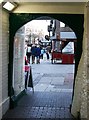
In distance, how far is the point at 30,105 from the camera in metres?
9.90

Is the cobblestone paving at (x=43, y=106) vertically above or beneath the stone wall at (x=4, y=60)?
beneath

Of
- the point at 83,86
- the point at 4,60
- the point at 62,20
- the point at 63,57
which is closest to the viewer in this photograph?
the point at 83,86

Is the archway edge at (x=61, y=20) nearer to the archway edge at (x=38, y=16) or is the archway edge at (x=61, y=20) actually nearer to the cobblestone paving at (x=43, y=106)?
the archway edge at (x=38, y=16)

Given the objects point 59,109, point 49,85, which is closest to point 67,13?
point 59,109

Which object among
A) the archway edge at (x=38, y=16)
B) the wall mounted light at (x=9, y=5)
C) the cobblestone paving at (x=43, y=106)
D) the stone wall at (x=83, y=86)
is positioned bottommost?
the cobblestone paving at (x=43, y=106)

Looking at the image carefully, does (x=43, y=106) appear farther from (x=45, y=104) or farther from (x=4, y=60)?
(x=4, y=60)

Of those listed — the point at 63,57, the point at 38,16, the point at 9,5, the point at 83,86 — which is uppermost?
the point at 9,5

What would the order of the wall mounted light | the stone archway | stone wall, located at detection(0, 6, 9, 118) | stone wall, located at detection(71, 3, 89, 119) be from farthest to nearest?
the stone archway → stone wall, located at detection(0, 6, 9, 118) → the wall mounted light → stone wall, located at detection(71, 3, 89, 119)

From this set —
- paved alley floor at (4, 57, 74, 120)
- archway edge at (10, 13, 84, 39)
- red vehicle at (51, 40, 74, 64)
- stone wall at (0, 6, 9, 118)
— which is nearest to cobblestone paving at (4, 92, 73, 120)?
paved alley floor at (4, 57, 74, 120)

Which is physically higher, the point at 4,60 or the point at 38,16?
the point at 38,16

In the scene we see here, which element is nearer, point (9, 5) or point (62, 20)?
point (9, 5)

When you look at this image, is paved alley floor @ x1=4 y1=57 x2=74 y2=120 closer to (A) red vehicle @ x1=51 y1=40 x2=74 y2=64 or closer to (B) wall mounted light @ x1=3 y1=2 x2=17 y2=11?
(B) wall mounted light @ x1=3 y1=2 x2=17 y2=11

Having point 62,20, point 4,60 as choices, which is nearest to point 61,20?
point 62,20

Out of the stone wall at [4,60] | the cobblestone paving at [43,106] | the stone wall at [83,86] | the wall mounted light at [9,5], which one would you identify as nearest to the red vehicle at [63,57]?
the cobblestone paving at [43,106]
